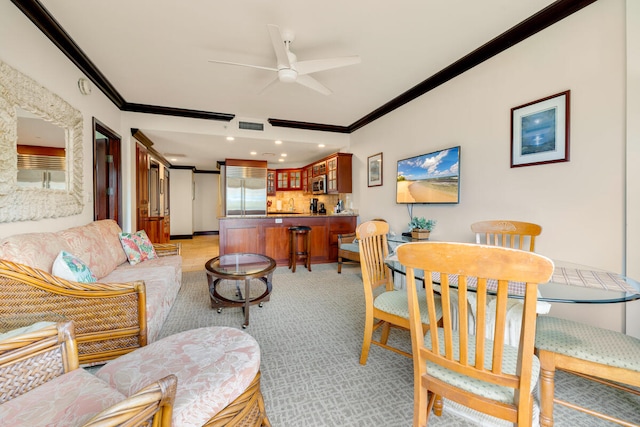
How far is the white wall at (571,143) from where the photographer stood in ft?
5.81

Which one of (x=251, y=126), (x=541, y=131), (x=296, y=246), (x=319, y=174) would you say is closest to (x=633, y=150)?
(x=541, y=131)

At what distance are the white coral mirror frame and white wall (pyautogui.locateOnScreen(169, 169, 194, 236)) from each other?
20.2 feet

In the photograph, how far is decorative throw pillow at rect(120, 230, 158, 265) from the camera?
290cm

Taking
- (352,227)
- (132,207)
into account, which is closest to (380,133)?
(352,227)

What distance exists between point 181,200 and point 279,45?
778 centimetres

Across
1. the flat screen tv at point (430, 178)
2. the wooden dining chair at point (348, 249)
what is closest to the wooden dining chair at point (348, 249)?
the wooden dining chair at point (348, 249)

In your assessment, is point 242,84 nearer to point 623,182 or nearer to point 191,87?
point 191,87

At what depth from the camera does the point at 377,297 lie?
187cm

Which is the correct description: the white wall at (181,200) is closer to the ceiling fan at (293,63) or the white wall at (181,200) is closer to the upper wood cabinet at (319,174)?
the upper wood cabinet at (319,174)

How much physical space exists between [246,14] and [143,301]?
236 cm

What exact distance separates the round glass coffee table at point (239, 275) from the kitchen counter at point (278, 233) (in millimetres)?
1135

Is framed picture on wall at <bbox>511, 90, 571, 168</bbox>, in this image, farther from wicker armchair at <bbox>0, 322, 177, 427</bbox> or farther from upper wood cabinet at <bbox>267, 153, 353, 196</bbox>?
upper wood cabinet at <bbox>267, 153, 353, 196</bbox>

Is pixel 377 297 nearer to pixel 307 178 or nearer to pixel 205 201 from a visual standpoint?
pixel 307 178

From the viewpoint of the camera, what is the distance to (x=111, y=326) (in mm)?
1634
